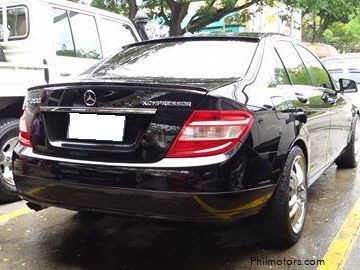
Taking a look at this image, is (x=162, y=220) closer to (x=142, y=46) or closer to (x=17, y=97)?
(x=142, y=46)

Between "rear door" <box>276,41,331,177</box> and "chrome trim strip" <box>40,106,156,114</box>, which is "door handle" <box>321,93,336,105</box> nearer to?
"rear door" <box>276,41,331,177</box>

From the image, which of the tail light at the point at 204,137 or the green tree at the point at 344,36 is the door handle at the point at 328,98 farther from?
the green tree at the point at 344,36

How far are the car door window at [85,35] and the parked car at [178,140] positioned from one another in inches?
96.0

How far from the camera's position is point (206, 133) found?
3109 mm

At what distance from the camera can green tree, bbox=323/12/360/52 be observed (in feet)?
138

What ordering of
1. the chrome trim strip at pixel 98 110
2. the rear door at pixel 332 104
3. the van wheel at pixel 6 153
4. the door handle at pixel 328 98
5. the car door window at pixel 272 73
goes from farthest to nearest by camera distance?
the van wheel at pixel 6 153 → the rear door at pixel 332 104 → the door handle at pixel 328 98 → the car door window at pixel 272 73 → the chrome trim strip at pixel 98 110

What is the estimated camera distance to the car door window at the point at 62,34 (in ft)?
20.1

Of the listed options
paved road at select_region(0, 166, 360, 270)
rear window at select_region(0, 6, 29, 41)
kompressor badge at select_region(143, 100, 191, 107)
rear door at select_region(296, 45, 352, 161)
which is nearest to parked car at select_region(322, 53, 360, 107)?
rear door at select_region(296, 45, 352, 161)

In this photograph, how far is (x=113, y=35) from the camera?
7.13 meters

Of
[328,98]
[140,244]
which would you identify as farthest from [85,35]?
[140,244]

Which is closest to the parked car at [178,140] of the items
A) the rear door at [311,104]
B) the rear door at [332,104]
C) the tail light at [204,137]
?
the tail light at [204,137]

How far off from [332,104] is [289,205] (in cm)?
175

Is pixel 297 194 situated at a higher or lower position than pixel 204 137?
lower

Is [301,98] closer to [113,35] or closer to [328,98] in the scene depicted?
[328,98]
